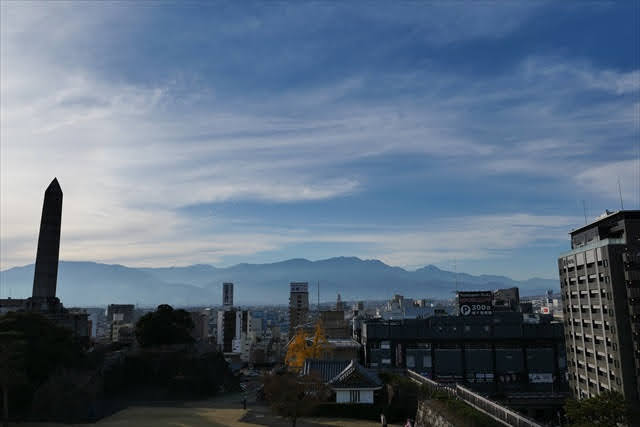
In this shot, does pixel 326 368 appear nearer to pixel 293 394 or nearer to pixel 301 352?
pixel 293 394

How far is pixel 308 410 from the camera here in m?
37.1

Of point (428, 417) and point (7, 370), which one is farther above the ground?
point (7, 370)

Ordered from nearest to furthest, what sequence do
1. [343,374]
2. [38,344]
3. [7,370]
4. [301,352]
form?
[7,370] < [343,374] < [38,344] < [301,352]

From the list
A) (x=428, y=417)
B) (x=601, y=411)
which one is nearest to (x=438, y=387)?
(x=428, y=417)

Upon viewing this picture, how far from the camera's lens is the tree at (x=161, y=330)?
259 feet

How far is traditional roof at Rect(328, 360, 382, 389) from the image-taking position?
144ft

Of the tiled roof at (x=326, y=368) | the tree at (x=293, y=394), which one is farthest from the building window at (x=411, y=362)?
the tree at (x=293, y=394)

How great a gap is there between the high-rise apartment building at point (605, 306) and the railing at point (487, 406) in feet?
121

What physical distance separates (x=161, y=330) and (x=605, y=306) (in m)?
68.6

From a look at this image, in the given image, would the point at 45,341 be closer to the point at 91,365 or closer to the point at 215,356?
the point at 91,365

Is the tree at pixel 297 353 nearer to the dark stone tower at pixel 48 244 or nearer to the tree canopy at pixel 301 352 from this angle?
the tree canopy at pixel 301 352

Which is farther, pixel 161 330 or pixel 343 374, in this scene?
pixel 161 330

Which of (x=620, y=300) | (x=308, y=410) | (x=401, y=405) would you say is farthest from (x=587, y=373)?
(x=308, y=410)

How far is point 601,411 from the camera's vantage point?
38188 millimetres
